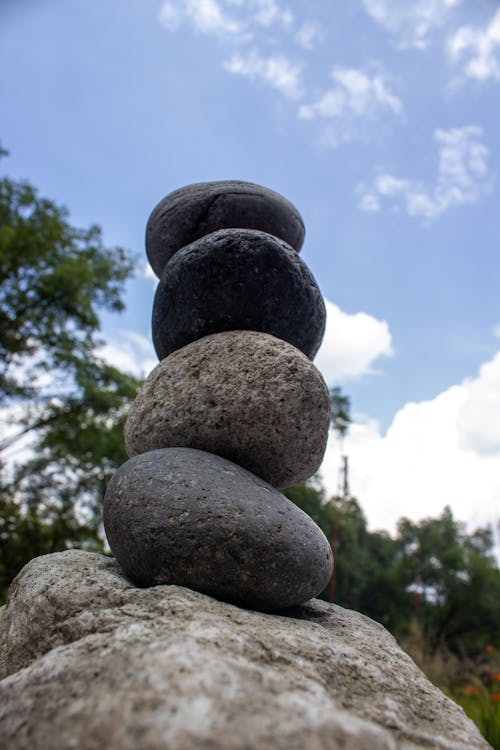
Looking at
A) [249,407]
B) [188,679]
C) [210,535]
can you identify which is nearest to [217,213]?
[249,407]

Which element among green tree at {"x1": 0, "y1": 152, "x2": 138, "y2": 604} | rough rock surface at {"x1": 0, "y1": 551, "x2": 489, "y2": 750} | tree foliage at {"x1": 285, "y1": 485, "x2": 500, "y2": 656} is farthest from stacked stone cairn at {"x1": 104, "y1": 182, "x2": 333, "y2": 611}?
tree foliage at {"x1": 285, "y1": 485, "x2": 500, "y2": 656}

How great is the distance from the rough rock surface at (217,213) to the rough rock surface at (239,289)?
0.53 m

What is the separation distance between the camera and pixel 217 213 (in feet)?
14.7

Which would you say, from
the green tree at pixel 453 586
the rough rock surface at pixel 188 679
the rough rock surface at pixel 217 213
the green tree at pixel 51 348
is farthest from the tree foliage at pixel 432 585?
the rough rock surface at pixel 188 679

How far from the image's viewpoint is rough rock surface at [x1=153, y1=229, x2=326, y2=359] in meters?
3.89

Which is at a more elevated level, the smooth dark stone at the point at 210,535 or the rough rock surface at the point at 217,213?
the rough rock surface at the point at 217,213

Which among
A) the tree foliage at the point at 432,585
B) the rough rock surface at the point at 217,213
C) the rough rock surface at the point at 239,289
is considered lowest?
the tree foliage at the point at 432,585

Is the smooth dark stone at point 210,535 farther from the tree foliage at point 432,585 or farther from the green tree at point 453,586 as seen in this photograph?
the green tree at point 453,586

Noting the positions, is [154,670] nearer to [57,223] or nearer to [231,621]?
[231,621]

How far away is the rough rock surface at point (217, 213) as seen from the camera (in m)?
4.47

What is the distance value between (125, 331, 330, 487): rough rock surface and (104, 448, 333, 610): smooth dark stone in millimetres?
336

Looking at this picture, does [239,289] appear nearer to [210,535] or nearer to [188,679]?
[210,535]

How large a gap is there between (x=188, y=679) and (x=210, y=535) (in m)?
1.19

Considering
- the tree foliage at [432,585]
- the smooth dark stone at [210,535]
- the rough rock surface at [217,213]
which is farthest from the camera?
the tree foliage at [432,585]
